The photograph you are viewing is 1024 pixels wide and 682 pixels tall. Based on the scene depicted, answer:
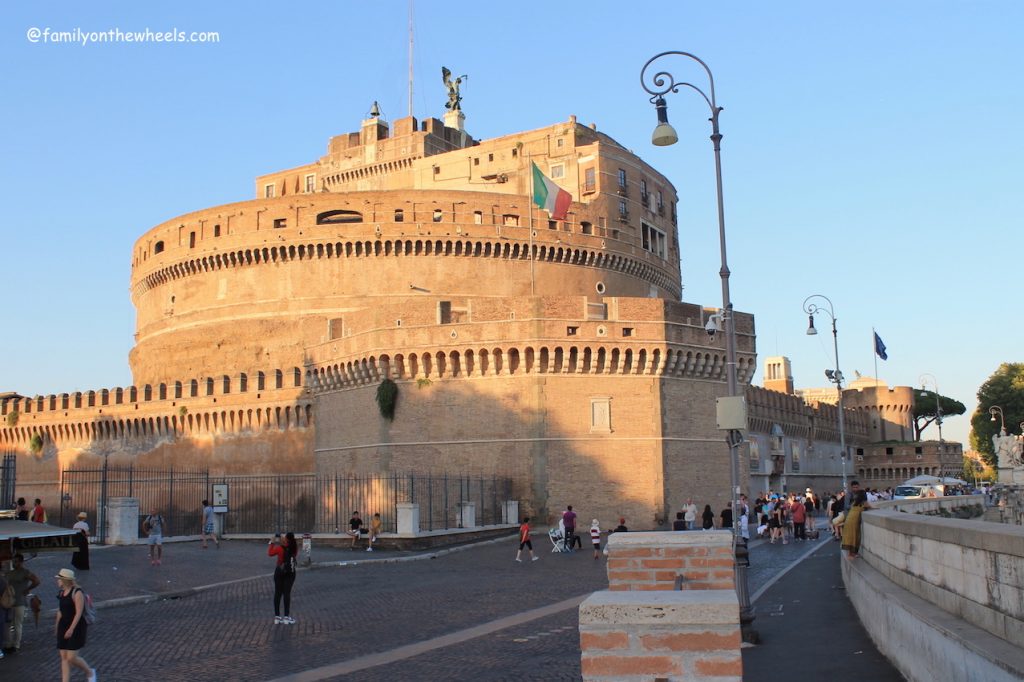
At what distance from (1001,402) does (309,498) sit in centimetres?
5272

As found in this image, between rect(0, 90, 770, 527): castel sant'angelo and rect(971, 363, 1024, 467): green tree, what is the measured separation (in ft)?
90.4

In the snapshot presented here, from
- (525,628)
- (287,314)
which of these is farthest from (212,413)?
(525,628)

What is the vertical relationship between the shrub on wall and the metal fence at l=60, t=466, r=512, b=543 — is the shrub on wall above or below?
above

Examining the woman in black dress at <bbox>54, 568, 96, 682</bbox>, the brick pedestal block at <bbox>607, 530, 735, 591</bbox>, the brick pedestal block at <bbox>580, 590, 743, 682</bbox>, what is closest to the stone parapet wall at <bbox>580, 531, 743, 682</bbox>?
the brick pedestal block at <bbox>580, 590, 743, 682</bbox>

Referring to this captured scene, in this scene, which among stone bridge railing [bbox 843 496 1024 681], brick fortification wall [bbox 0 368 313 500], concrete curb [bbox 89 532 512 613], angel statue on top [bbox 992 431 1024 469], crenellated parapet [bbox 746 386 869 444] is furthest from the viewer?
crenellated parapet [bbox 746 386 869 444]

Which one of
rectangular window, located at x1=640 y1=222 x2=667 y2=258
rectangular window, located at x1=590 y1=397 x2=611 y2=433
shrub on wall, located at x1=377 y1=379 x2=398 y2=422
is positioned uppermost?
rectangular window, located at x1=640 y1=222 x2=667 y2=258

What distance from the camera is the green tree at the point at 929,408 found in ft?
277

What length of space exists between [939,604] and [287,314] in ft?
139

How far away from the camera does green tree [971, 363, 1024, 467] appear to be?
68.3 meters

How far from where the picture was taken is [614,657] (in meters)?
3.38

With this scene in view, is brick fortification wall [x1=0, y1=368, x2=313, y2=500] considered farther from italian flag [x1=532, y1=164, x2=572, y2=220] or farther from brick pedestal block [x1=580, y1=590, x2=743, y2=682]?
brick pedestal block [x1=580, y1=590, x2=743, y2=682]

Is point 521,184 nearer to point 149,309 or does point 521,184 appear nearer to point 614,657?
point 149,309

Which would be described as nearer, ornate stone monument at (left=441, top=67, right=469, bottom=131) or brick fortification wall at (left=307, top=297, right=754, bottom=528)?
brick fortification wall at (left=307, top=297, right=754, bottom=528)

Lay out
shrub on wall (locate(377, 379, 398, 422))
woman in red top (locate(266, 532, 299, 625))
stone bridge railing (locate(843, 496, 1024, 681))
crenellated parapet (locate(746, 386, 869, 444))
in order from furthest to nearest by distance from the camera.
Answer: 1. crenellated parapet (locate(746, 386, 869, 444))
2. shrub on wall (locate(377, 379, 398, 422))
3. woman in red top (locate(266, 532, 299, 625))
4. stone bridge railing (locate(843, 496, 1024, 681))
